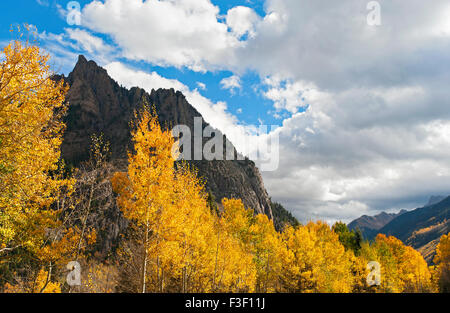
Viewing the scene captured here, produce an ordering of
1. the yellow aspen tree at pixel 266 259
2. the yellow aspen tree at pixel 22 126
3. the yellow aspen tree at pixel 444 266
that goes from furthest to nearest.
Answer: the yellow aspen tree at pixel 444 266
the yellow aspen tree at pixel 266 259
the yellow aspen tree at pixel 22 126

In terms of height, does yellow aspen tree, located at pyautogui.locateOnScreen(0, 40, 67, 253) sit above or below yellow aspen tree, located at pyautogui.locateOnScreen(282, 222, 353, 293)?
above

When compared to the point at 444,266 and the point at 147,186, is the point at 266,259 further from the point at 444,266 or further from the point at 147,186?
the point at 444,266

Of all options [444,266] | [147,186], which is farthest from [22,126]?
[444,266]

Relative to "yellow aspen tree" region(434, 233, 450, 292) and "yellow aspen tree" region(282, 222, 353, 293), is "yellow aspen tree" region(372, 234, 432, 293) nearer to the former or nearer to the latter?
"yellow aspen tree" region(434, 233, 450, 292)

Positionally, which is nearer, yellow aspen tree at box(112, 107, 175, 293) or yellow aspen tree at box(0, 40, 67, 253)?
yellow aspen tree at box(0, 40, 67, 253)

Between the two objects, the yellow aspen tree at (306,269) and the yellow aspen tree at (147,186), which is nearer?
the yellow aspen tree at (147,186)

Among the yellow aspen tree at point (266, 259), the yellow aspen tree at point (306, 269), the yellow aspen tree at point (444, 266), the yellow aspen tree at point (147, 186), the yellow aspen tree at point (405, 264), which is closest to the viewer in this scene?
the yellow aspen tree at point (147, 186)

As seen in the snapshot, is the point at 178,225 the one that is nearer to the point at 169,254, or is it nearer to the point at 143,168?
the point at 169,254

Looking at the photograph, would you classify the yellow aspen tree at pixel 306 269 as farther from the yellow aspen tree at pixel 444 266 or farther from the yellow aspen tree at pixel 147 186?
the yellow aspen tree at pixel 147 186

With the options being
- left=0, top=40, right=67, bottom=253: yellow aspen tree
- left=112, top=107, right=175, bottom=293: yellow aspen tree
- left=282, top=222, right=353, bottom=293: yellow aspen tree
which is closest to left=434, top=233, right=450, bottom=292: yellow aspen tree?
left=282, top=222, right=353, bottom=293: yellow aspen tree

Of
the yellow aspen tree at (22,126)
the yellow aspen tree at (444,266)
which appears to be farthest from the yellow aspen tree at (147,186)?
the yellow aspen tree at (444,266)

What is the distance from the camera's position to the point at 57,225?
1438 centimetres

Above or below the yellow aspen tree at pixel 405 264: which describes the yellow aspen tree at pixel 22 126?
above
